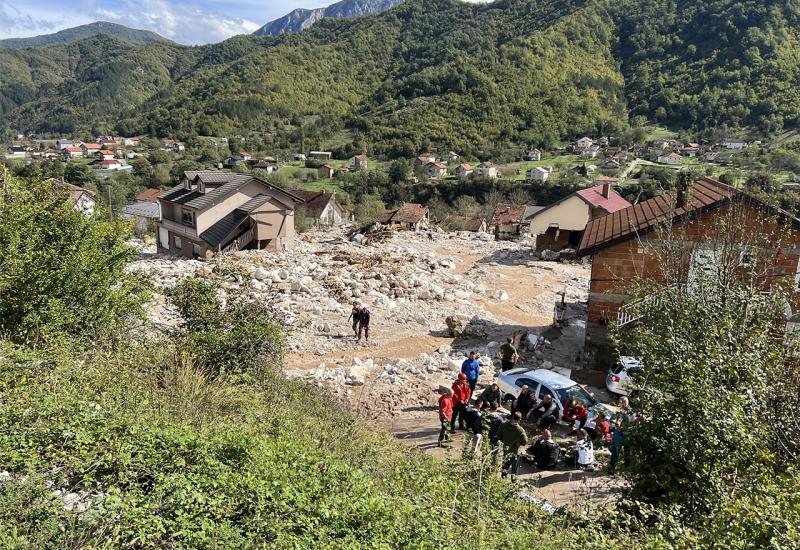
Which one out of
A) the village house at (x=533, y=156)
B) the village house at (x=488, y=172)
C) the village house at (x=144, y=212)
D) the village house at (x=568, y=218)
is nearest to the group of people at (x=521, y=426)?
the village house at (x=568, y=218)

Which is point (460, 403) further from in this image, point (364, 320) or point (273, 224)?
point (273, 224)

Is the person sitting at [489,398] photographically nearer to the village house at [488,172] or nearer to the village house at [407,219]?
the village house at [407,219]

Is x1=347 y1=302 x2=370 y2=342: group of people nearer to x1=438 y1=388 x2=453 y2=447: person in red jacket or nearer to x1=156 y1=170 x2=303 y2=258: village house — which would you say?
x1=438 y1=388 x2=453 y2=447: person in red jacket

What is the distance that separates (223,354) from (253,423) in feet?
10.0

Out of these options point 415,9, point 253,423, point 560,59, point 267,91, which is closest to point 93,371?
point 253,423

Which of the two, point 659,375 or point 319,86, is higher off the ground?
point 319,86

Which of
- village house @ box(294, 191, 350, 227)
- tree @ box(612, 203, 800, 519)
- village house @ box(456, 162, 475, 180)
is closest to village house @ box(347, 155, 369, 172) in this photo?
village house @ box(456, 162, 475, 180)

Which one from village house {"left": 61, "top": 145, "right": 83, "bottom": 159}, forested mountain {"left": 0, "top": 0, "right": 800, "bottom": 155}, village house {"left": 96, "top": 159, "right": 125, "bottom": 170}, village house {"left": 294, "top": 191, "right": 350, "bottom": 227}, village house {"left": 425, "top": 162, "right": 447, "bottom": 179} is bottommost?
village house {"left": 294, "top": 191, "right": 350, "bottom": 227}

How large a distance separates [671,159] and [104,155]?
10187 centimetres

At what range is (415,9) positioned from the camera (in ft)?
564

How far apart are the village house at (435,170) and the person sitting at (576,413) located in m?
74.5

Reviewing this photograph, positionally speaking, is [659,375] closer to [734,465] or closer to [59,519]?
[734,465]

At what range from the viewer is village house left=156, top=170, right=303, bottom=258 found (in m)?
28.9

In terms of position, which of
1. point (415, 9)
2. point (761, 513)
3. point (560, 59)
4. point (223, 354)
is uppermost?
point (415, 9)
